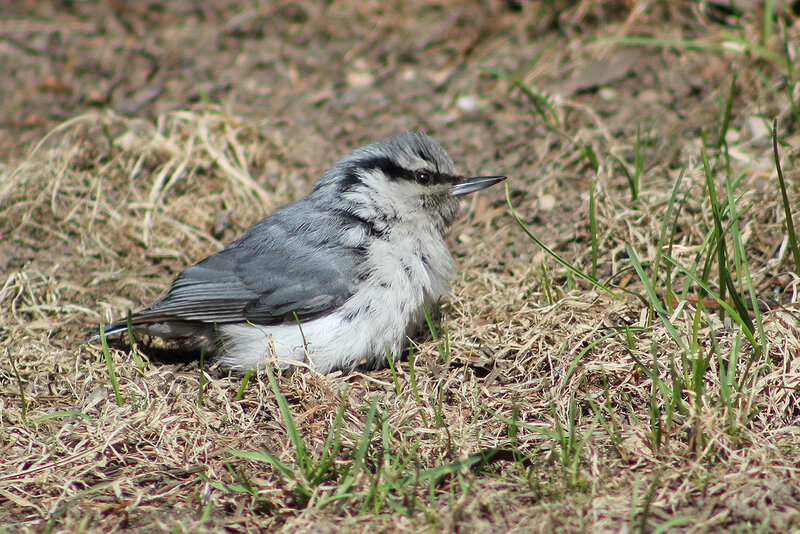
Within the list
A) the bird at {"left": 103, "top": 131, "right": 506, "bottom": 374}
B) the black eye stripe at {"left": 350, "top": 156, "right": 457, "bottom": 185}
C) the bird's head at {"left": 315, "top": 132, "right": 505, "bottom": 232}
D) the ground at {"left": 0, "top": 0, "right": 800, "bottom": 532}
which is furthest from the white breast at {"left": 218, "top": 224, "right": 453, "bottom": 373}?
the black eye stripe at {"left": 350, "top": 156, "right": 457, "bottom": 185}

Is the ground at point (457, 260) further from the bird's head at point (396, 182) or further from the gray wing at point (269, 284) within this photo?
the bird's head at point (396, 182)

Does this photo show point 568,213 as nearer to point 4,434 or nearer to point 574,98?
point 574,98

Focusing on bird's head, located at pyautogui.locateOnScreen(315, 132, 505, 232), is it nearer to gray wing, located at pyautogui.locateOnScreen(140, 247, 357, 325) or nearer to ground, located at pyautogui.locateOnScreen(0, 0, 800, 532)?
gray wing, located at pyautogui.locateOnScreen(140, 247, 357, 325)

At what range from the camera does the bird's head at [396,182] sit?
174 inches

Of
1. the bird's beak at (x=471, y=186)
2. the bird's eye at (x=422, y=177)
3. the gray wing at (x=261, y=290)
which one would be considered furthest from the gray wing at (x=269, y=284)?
the bird's beak at (x=471, y=186)

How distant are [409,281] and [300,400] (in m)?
0.85

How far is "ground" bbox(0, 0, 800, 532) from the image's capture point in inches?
124

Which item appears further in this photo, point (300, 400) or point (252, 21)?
point (252, 21)

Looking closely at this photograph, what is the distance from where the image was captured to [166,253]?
5219 millimetres

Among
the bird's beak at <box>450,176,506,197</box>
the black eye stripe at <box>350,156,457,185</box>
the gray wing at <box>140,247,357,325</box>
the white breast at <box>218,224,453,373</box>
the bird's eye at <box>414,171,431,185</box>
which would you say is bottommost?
the white breast at <box>218,224,453,373</box>

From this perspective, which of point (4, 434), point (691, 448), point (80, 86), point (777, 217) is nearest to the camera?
point (691, 448)

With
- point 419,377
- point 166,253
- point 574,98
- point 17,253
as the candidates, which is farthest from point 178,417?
point 574,98

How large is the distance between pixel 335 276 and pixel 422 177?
2.60 feet

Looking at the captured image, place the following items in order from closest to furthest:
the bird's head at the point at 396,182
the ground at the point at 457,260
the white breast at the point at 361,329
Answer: the ground at the point at 457,260 < the white breast at the point at 361,329 < the bird's head at the point at 396,182
